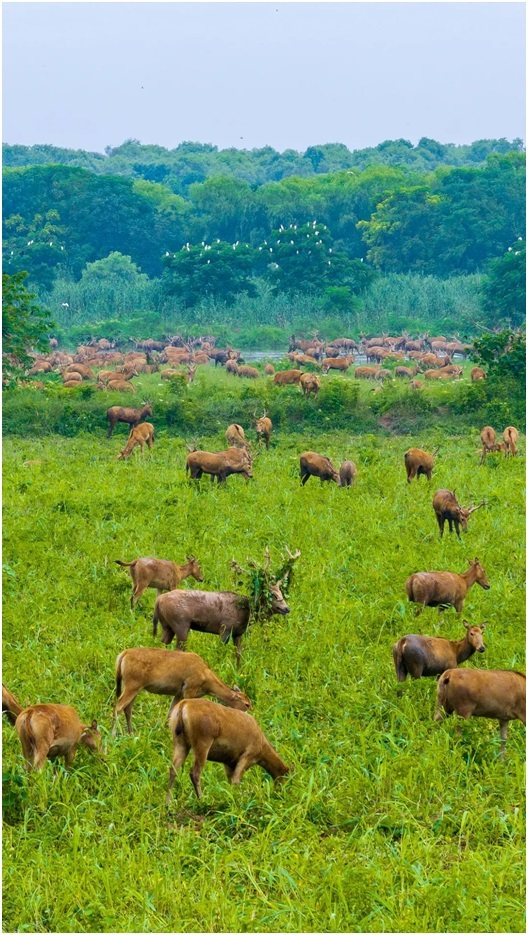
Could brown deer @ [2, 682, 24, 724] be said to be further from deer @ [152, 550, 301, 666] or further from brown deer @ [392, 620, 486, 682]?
brown deer @ [392, 620, 486, 682]

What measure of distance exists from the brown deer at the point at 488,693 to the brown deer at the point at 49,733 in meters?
2.23

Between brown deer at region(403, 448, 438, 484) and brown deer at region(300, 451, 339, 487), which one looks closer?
brown deer at region(403, 448, 438, 484)

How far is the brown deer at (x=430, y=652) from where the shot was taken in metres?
7.64

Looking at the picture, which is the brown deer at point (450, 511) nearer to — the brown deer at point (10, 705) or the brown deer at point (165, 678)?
the brown deer at point (165, 678)

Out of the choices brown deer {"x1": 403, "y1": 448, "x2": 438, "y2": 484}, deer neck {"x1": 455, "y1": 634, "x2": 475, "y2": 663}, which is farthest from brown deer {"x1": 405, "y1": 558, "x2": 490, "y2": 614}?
brown deer {"x1": 403, "y1": 448, "x2": 438, "y2": 484}

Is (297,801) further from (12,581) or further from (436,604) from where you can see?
(12,581)

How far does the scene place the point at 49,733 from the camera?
20.7 feet

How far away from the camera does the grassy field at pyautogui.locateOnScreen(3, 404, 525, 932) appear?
5.37m

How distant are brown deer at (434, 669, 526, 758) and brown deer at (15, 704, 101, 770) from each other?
2234 mm

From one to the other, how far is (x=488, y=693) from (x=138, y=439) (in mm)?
11234

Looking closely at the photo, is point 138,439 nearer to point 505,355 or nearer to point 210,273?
point 505,355

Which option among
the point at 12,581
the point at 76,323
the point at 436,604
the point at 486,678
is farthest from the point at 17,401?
the point at 76,323

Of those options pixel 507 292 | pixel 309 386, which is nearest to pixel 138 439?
pixel 309 386

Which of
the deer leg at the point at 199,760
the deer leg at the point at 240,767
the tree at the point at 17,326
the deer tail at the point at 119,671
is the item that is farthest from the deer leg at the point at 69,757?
the tree at the point at 17,326
